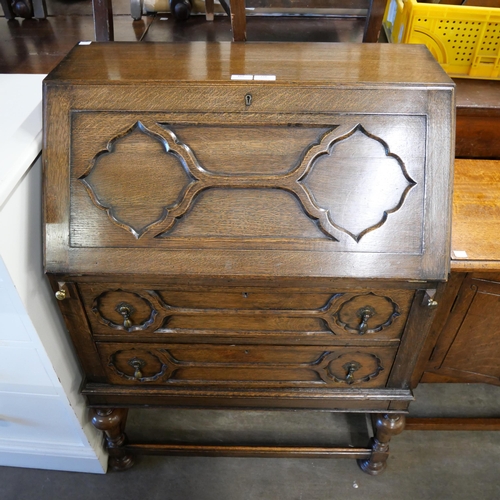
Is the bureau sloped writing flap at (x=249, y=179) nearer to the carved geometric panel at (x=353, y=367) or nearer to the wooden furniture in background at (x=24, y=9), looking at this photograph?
the carved geometric panel at (x=353, y=367)

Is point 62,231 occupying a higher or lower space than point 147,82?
lower

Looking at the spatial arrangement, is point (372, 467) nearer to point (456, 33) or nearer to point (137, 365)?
point (137, 365)

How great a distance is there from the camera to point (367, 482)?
1.59 meters

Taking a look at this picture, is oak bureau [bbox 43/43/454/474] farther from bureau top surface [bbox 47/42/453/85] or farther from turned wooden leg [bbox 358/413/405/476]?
turned wooden leg [bbox 358/413/405/476]

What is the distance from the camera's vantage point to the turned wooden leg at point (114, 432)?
1390mm

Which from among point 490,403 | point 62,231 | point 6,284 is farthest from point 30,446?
point 490,403

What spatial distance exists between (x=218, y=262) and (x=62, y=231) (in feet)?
1.20

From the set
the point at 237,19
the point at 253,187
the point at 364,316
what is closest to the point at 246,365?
the point at 364,316

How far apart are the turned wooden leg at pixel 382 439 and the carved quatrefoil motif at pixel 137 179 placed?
3.13 ft

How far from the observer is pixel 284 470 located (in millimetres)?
1627

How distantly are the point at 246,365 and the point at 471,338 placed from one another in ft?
2.48

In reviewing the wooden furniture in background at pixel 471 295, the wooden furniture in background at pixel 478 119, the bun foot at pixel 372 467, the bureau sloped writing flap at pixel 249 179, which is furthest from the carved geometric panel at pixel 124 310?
the wooden furniture in background at pixel 478 119

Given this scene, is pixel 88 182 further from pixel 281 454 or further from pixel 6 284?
pixel 281 454

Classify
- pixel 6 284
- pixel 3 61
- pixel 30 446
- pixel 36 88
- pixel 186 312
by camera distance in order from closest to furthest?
pixel 6 284 < pixel 186 312 < pixel 36 88 < pixel 30 446 < pixel 3 61
